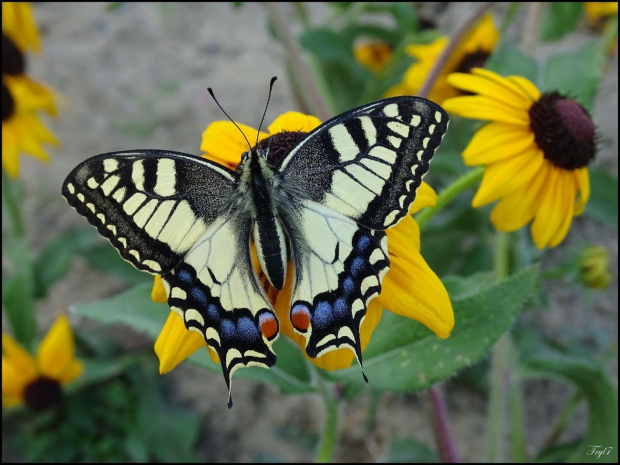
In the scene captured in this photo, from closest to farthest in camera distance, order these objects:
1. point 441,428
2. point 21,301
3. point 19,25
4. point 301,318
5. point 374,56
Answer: point 301,318
point 441,428
point 21,301
point 19,25
point 374,56

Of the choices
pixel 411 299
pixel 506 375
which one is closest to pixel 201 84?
pixel 506 375

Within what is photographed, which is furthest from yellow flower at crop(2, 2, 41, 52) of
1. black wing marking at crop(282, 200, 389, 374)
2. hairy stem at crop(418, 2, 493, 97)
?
black wing marking at crop(282, 200, 389, 374)

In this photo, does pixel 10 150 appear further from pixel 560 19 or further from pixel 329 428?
pixel 560 19

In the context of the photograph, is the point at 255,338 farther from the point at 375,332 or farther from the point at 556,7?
the point at 556,7

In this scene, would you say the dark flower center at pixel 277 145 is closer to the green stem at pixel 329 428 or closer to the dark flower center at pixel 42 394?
the green stem at pixel 329 428

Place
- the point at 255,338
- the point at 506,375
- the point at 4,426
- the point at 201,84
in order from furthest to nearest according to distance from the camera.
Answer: the point at 201,84 → the point at 4,426 → the point at 506,375 → the point at 255,338

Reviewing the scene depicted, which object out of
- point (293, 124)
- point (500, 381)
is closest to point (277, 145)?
point (293, 124)
